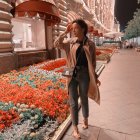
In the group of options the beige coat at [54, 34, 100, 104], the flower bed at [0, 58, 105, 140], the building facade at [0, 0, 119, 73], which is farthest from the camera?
the building facade at [0, 0, 119, 73]

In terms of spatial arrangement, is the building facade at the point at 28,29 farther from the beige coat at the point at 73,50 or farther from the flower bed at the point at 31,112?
the beige coat at the point at 73,50

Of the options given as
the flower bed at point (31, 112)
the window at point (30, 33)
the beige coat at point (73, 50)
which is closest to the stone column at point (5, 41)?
the flower bed at point (31, 112)

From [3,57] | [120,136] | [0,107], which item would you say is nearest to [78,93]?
[120,136]

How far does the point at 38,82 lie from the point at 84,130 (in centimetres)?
267

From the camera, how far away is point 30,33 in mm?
Result: 14266

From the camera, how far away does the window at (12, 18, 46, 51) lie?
1360 centimetres

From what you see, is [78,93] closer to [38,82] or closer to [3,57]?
[38,82]

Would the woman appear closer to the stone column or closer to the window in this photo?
the stone column

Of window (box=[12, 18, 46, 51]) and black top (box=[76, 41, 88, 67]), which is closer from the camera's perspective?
black top (box=[76, 41, 88, 67])

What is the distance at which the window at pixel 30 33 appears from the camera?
13602mm

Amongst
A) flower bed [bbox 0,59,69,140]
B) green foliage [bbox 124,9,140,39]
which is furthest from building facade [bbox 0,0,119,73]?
green foliage [bbox 124,9,140,39]

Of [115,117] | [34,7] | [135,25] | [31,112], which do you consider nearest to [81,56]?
[31,112]

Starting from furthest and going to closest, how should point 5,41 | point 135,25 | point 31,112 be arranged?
1. point 135,25
2. point 5,41
3. point 31,112

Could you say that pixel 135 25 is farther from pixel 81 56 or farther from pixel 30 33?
pixel 81 56
